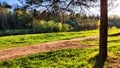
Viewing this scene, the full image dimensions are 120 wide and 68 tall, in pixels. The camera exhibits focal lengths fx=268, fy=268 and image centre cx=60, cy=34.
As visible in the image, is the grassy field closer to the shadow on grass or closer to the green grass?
the shadow on grass

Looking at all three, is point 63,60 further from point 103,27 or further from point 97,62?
point 103,27

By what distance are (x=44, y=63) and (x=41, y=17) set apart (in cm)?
203

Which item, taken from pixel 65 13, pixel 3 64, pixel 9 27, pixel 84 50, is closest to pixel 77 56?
pixel 84 50

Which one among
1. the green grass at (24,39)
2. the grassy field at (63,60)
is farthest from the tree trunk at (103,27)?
the green grass at (24,39)

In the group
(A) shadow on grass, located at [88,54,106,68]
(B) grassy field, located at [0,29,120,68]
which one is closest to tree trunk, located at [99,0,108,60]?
(A) shadow on grass, located at [88,54,106,68]

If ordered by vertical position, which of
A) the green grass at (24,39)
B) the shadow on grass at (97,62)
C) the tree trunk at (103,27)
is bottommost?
the green grass at (24,39)

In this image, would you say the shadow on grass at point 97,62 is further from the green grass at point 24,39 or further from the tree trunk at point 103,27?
the green grass at point 24,39

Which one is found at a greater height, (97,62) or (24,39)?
(97,62)

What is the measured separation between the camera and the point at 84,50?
14.3 m

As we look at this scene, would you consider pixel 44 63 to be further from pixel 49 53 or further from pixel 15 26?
pixel 15 26

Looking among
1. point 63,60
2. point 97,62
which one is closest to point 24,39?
point 63,60

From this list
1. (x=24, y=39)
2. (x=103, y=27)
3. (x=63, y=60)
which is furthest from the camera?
(x=24, y=39)

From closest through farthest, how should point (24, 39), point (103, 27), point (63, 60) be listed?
point (103, 27) → point (63, 60) → point (24, 39)

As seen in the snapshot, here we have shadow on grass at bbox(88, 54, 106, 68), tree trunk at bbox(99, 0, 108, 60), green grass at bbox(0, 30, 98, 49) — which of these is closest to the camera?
shadow on grass at bbox(88, 54, 106, 68)
